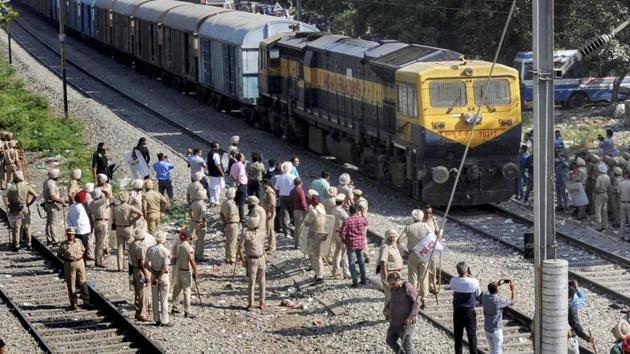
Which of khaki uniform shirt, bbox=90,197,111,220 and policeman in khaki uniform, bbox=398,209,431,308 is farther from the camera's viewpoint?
khaki uniform shirt, bbox=90,197,111,220

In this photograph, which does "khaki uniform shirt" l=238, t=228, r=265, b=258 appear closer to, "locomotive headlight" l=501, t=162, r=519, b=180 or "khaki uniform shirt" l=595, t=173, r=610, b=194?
"khaki uniform shirt" l=595, t=173, r=610, b=194

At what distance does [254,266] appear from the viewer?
2039cm

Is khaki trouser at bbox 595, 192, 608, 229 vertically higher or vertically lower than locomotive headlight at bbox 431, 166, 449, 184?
lower

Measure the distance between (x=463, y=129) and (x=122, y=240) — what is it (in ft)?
26.8

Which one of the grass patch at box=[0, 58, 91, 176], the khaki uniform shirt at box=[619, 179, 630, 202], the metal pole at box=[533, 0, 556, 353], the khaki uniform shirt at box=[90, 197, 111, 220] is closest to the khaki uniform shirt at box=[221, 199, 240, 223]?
the khaki uniform shirt at box=[90, 197, 111, 220]

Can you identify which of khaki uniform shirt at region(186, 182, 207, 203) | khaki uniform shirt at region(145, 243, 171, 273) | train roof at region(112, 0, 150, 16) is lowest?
khaki uniform shirt at region(145, 243, 171, 273)

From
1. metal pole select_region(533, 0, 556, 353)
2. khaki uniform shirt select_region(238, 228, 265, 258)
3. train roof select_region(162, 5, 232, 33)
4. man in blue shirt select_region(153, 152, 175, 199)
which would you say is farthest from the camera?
train roof select_region(162, 5, 232, 33)

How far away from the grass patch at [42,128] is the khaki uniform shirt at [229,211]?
10526mm

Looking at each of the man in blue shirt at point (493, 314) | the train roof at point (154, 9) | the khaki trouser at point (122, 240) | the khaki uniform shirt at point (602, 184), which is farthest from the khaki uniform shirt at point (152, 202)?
the train roof at point (154, 9)

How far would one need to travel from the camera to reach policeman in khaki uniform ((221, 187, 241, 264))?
22.8 metres

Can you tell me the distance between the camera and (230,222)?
23.0 m

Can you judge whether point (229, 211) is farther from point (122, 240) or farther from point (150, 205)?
point (122, 240)

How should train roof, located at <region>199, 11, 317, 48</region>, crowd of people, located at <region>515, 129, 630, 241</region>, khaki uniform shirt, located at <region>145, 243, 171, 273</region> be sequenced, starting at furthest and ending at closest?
train roof, located at <region>199, 11, 317, 48</region>, crowd of people, located at <region>515, 129, 630, 241</region>, khaki uniform shirt, located at <region>145, 243, 171, 273</region>

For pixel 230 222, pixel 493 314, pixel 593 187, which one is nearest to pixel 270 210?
pixel 230 222
